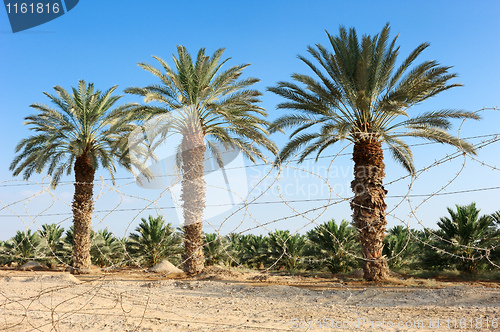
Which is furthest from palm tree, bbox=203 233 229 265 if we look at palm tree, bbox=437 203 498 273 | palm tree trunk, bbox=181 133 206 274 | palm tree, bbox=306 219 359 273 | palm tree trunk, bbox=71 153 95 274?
palm tree, bbox=437 203 498 273

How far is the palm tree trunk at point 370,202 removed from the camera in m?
11.7

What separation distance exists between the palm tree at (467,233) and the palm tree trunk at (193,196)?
29.0 ft

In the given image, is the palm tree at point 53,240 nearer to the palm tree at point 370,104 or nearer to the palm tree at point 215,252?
the palm tree at point 215,252

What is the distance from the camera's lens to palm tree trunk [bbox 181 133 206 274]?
14.7 m

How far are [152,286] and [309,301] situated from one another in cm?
525

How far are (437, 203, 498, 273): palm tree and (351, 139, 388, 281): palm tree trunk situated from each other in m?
3.39

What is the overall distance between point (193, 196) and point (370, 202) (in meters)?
6.51

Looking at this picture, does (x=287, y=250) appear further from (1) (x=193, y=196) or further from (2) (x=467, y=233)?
(2) (x=467, y=233)

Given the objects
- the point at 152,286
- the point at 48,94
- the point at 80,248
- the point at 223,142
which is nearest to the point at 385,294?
the point at 152,286

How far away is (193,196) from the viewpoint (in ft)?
48.5

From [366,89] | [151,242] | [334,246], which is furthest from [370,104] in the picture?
[151,242]

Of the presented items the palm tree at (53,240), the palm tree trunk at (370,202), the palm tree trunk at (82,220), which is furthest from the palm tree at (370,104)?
the palm tree at (53,240)

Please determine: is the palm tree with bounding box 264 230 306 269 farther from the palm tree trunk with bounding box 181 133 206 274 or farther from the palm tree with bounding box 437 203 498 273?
the palm tree with bounding box 437 203 498 273

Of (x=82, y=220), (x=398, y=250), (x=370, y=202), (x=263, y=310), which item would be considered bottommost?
(x=263, y=310)
